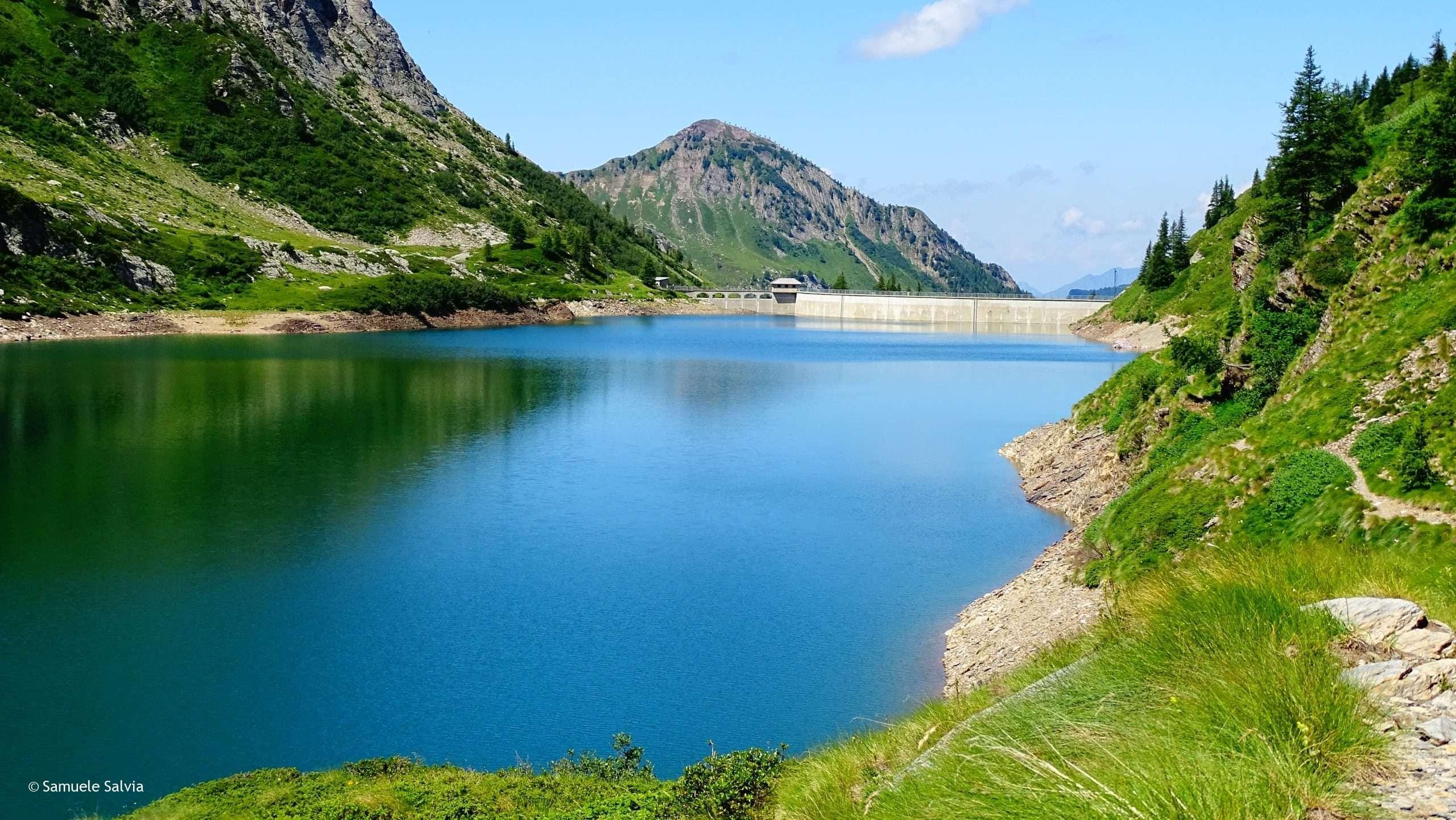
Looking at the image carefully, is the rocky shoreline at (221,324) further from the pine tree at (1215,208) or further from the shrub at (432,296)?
the pine tree at (1215,208)

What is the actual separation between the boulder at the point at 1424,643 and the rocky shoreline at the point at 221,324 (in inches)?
4942

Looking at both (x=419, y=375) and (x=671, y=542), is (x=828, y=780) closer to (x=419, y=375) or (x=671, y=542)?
(x=671, y=542)

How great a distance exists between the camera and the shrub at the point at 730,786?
45.8ft

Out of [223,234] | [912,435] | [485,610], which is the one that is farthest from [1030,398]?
[223,234]

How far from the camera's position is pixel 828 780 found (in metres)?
11.5

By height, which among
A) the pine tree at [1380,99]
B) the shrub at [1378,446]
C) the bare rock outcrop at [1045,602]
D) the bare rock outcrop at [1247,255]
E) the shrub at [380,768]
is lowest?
the shrub at [380,768]

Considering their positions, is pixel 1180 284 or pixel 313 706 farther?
pixel 1180 284

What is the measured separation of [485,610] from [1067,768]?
25.9 m

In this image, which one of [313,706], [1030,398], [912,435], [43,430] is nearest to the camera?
[313,706]

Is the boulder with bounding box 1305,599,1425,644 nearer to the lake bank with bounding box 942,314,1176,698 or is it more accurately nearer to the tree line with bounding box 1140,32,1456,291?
the lake bank with bounding box 942,314,1176,698

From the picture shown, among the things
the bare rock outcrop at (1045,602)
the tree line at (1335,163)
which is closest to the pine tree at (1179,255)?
the tree line at (1335,163)

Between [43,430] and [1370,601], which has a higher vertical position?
[1370,601]

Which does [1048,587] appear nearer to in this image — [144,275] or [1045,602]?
[1045,602]

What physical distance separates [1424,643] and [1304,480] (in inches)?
630
